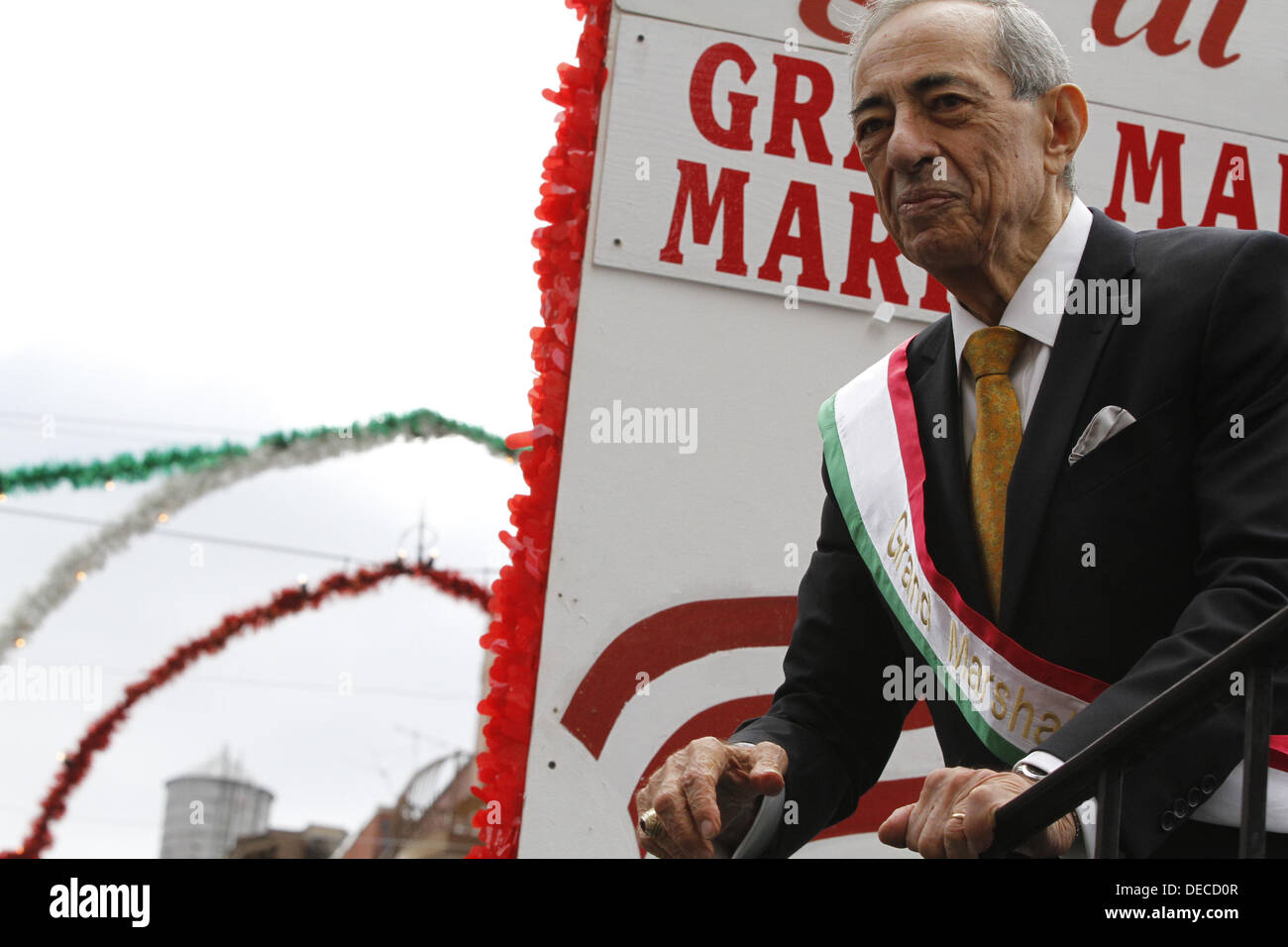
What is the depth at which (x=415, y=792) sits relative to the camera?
1329 cm

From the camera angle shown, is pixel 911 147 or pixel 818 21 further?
pixel 818 21

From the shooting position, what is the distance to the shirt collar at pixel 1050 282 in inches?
72.5

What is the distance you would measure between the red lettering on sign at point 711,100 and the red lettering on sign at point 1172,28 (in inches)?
41.3

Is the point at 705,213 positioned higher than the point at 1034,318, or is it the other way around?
the point at 705,213

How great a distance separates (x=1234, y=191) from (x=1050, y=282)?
2.87m

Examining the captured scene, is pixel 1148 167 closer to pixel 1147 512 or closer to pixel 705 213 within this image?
pixel 705 213

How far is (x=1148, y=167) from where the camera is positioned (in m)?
4.38

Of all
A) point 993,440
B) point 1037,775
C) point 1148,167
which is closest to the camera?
point 1037,775

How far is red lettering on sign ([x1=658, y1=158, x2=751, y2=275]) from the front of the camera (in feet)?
13.5

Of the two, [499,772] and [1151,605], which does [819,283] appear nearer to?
[499,772]

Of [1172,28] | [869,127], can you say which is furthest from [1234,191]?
[869,127]

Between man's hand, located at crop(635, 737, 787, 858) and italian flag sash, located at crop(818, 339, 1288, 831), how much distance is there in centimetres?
24

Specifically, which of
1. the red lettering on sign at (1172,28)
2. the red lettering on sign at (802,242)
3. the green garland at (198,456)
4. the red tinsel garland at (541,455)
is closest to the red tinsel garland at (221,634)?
the green garland at (198,456)
